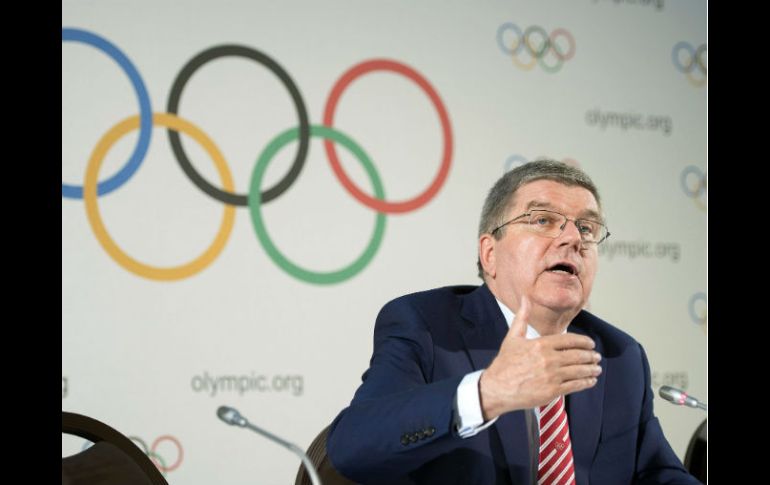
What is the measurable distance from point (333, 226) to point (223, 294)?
631 millimetres

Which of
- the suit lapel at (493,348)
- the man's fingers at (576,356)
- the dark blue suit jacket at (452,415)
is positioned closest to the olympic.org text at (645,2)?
the dark blue suit jacket at (452,415)

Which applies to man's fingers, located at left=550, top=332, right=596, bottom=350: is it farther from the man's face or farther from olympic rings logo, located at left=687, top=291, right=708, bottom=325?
olympic rings logo, located at left=687, top=291, right=708, bottom=325

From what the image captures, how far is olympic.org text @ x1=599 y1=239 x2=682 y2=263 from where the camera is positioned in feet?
17.3

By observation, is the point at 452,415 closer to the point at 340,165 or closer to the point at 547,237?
the point at 547,237

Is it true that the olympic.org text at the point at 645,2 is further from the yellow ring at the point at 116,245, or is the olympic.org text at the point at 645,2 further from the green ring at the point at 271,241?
the yellow ring at the point at 116,245

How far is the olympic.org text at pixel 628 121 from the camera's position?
527 cm

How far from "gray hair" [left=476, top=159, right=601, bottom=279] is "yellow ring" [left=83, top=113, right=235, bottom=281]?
1.94m

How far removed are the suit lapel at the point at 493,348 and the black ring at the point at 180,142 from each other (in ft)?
6.59

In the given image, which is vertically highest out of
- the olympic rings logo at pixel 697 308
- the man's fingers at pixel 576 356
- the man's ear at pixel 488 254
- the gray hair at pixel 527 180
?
the gray hair at pixel 527 180
